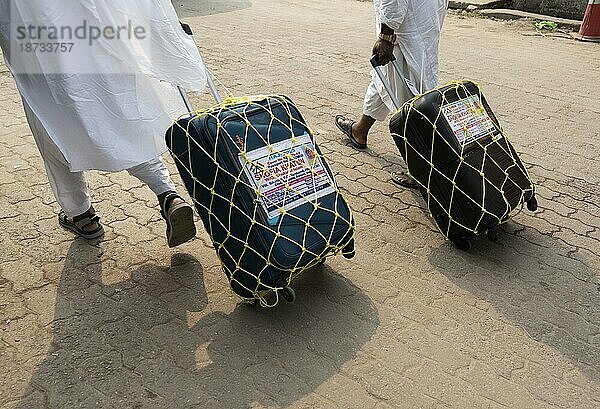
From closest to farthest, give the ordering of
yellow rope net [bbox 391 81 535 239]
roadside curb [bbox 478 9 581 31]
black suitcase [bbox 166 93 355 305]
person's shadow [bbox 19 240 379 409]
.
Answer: person's shadow [bbox 19 240 379 409] → black suitcase [bbox 166 93 355 305] → yellow rope net [bbox 391 81 535 239] → roadside curb [bbox 478 9 581 31]

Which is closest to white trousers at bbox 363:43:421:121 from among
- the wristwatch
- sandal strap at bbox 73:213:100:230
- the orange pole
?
the wristwatch

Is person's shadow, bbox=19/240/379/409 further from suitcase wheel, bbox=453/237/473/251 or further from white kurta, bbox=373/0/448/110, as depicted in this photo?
white kurta, bbox=373/0/448/110

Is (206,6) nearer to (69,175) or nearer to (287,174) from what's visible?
(69,175)

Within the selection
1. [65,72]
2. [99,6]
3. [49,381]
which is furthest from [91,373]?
[99,6]

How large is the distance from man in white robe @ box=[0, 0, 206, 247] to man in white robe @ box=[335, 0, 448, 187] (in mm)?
1265

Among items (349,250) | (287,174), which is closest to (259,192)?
(287,174)

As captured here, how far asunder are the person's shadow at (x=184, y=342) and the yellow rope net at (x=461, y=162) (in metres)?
0.66

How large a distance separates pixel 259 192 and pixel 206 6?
8.03m

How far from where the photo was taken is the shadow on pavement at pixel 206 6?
368 inches

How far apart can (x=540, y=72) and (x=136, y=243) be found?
4.94 metres

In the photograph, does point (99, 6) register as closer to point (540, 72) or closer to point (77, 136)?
point (77, 136)

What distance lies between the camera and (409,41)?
3729 mm

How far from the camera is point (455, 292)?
2959 millimetres

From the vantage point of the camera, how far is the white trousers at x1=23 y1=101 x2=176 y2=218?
9.57 ft
